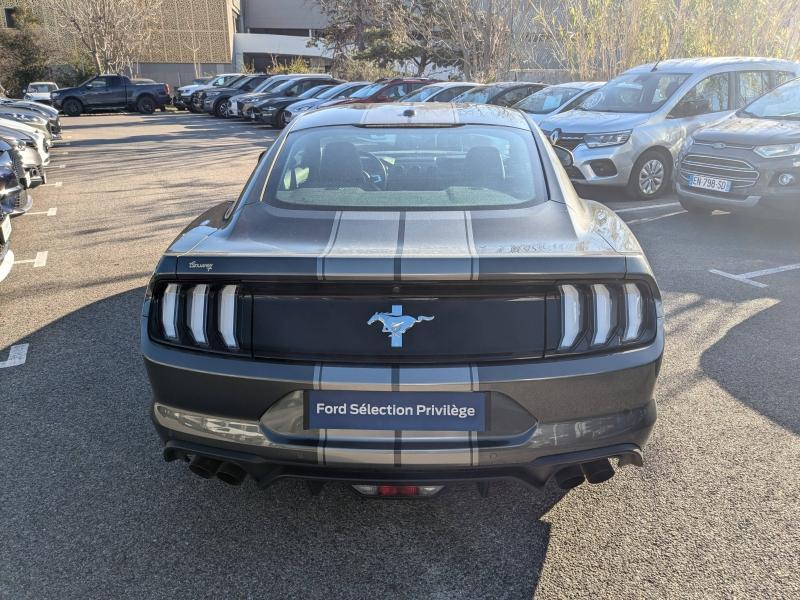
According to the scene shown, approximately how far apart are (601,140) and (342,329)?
26.2 feet

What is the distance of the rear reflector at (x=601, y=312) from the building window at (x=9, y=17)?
53.8m

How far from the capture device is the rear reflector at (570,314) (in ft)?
7.76

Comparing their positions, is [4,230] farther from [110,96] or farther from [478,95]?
[110,96]

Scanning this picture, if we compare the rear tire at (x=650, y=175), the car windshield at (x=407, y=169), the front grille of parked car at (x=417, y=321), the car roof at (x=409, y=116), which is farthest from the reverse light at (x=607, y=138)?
the front grille of parked car at (x=417, y=321)

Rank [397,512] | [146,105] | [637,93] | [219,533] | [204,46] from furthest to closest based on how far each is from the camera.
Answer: [204,46], [146,105], [637,93], [397,512], [219,533]

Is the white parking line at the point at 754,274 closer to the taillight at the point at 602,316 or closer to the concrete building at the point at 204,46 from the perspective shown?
the taillight at the point at 602,316

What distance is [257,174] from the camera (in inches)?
130

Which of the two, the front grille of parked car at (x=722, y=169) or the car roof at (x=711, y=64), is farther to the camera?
the car roof at (x=711, y=64)

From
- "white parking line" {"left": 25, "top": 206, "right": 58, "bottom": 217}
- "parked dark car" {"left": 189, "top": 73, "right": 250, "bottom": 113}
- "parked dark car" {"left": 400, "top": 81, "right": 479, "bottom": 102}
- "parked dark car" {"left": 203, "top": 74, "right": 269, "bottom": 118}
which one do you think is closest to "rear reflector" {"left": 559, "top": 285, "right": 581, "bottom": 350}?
"white parking line" {"left": 25, "top": 206, "right": 58, "bottom": 217}

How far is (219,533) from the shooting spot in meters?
2.72

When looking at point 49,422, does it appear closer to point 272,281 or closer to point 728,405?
point 272,281

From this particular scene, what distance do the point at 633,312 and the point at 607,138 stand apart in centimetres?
754

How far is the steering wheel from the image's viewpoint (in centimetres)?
316

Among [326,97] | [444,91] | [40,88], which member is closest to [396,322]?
[444,91]
